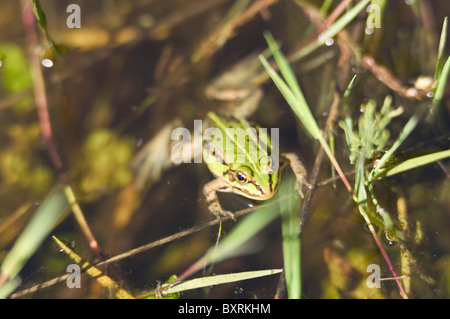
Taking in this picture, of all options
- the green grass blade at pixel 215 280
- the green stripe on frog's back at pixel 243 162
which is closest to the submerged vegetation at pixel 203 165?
the green grass blade at pixel 215 280

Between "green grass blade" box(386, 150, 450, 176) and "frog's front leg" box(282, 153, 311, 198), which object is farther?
"frog's front leg" box(282, 153, 311, 198)

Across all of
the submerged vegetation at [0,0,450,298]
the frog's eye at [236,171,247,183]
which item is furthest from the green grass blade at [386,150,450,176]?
the frog's eye at [236,171,247,183]

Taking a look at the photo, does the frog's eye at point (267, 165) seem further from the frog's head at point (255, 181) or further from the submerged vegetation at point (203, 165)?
the submerged vegetation at point (203, 165)

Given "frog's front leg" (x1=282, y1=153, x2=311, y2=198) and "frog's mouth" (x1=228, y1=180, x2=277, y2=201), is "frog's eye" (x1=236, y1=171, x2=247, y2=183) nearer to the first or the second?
"frog's mouth" (x1=228, y1=180, x2=277, y2=201)

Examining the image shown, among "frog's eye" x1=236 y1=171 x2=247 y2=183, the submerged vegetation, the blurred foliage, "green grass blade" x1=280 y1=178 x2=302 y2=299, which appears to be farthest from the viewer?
the blurred foliage

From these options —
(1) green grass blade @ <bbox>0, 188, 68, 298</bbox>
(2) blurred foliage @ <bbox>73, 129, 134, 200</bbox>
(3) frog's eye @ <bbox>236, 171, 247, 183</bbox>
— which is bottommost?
Answer: (1) green grass blade @ <bbox>0, 188, 68, 298</bbox>

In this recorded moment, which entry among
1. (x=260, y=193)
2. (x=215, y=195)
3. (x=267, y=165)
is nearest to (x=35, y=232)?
(x=215, y=195)
